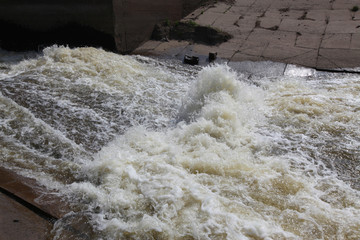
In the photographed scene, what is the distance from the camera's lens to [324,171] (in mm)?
3510

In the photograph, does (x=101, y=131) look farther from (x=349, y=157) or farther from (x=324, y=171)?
(x=349, y=157)

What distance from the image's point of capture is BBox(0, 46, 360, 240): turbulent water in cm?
283

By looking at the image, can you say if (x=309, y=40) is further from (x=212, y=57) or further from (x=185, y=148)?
(x=185, y=148)

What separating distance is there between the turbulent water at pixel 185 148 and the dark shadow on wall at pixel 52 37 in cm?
121

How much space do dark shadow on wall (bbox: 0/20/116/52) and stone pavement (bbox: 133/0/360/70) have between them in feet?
2.95

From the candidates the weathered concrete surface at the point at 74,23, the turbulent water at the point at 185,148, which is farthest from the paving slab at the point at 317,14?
the weathered concrete surface at the point at 74,23

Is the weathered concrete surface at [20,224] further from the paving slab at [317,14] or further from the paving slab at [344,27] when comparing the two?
the paving slab at [317,14]

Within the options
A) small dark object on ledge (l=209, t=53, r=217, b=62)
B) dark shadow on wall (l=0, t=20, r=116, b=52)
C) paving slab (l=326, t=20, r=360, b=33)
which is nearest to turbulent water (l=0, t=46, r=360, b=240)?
small dark object on ledge (l=209, t=53, r=217, b=62)

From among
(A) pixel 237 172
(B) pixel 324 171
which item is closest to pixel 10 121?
(A) pixel 237 172

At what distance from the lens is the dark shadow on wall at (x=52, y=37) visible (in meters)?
7.30

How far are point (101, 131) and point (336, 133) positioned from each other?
3.18m

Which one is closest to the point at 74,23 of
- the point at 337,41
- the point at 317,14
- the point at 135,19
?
the point at 135,19

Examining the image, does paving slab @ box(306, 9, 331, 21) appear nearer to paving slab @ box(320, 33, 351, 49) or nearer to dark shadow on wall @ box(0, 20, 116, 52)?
paving slab @ box(320, 33, 351, 49)

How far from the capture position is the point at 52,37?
24.5ft
